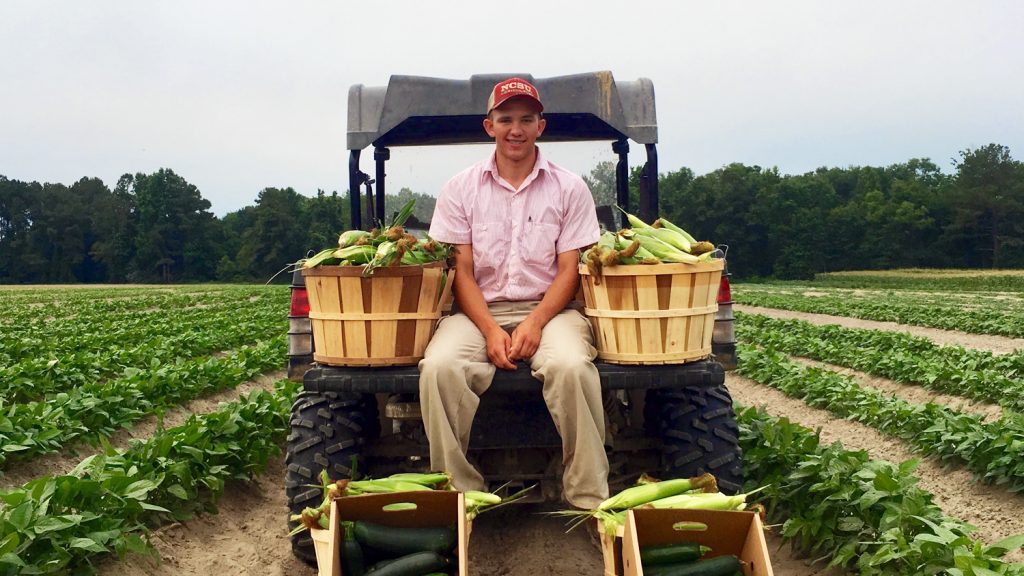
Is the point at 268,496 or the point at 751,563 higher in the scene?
the point at 751,563

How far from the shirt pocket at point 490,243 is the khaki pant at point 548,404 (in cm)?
59

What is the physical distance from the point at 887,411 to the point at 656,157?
13.5 feet

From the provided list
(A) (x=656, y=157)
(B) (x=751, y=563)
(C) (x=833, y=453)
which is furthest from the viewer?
(A) (x=656, y=157)

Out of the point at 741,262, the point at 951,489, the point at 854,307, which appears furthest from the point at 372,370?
the point at 741,262

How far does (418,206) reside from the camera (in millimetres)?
5672

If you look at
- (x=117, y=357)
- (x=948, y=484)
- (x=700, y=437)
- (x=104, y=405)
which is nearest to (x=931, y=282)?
(x=948, y=484)

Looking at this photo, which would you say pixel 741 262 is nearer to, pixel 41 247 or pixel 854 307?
pixel 854 307

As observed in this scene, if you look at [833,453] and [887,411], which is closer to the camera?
[833,453]

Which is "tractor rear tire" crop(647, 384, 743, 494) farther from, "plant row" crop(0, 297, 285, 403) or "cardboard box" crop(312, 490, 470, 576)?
"plant row" crop(0, 297, 285, 403)

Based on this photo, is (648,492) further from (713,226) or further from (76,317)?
(713,226)

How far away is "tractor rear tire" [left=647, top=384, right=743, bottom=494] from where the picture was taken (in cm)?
387

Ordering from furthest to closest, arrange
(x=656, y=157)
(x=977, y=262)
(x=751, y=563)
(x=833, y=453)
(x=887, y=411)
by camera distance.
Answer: (x=977, y=262), (x=887, y=411), (x=656, y=157), (x=833, y=453), (x=751, y=563)

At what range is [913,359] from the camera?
10828 mm

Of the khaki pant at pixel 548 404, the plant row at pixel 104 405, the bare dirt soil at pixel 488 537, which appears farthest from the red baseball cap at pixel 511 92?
the plant row at pixel 104 405
